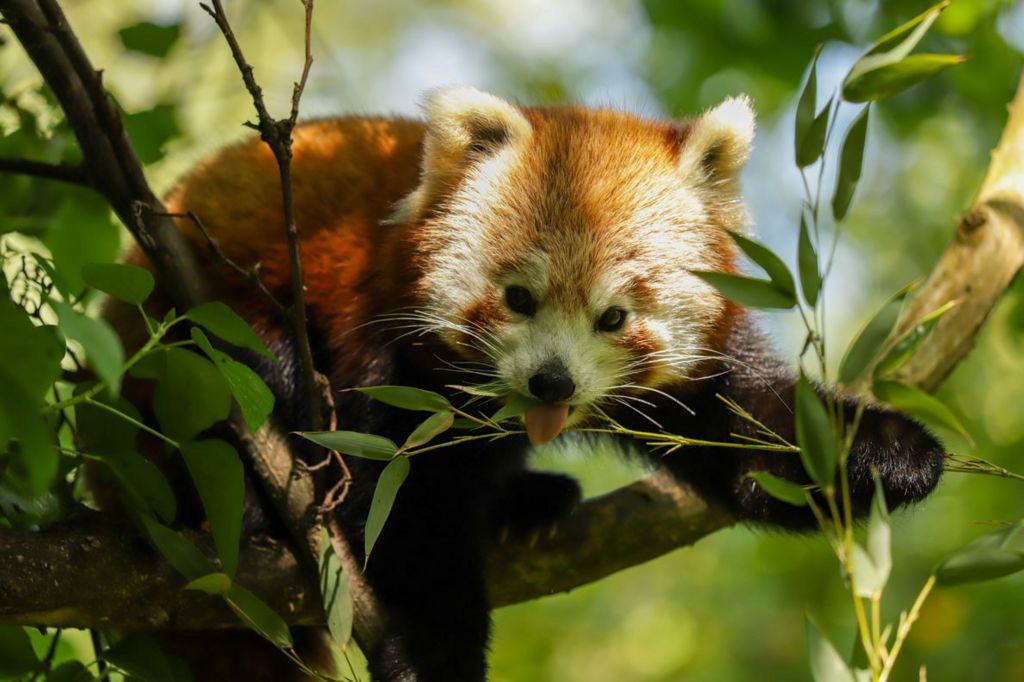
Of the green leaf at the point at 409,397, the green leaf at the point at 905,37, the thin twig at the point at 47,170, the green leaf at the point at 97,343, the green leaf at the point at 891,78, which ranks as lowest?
the green leaf at the point at 409,397

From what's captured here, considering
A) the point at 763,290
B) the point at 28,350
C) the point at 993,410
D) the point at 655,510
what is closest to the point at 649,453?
the point at 655,510

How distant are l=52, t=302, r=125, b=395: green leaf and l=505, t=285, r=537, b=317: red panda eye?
1597mm

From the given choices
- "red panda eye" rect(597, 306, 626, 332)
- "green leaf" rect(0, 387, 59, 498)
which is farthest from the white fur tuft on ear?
"green leaf" rect(0, 387, 59, 498)

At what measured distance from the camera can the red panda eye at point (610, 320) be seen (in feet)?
9.45

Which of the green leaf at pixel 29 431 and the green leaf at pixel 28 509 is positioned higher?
the green leaf at pixel 29 431

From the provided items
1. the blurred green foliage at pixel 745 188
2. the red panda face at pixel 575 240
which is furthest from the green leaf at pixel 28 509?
the red panda face at pixel 575 240

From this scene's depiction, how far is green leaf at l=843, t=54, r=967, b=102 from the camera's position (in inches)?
65.6

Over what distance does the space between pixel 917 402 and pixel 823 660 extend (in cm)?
42

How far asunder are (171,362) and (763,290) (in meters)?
1.05

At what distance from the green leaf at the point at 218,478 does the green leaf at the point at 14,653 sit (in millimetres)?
579

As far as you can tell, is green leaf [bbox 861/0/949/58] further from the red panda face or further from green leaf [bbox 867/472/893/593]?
the red panda face

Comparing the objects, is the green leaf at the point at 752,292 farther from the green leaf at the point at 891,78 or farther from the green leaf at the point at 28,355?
the green leaf at the point at 28,355

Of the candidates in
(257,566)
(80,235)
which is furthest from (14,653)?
(80,235)

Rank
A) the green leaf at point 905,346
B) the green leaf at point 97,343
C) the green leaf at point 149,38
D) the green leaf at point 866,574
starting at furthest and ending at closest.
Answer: the green leaf at point 149,38 → the green leaf at point 905,346 → the green leaf at point 866,574 → the green leaf at point 97,343
